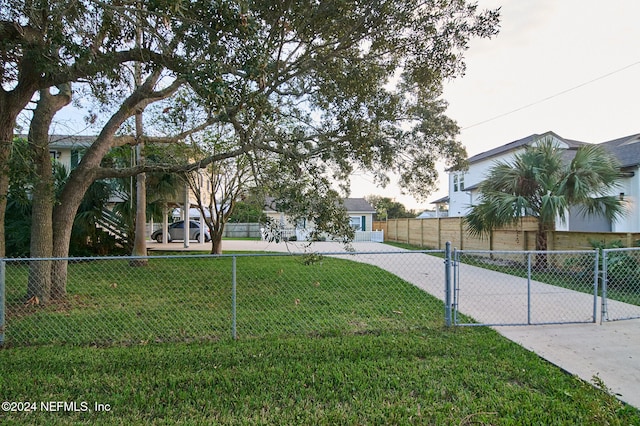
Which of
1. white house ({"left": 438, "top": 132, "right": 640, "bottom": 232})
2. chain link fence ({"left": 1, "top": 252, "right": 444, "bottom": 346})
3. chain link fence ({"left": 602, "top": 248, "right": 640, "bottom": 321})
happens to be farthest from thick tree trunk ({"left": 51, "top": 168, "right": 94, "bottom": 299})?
chain link fence ({"left": 602, "top": 248, "right": 640, "bottom": 321})

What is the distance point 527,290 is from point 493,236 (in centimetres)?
697

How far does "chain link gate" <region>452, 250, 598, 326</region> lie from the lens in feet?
Result: 16.9

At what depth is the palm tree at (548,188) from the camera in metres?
9.05

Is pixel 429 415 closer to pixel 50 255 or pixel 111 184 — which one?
pixel 50 255

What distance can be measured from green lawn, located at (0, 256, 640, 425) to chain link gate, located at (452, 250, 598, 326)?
2.30 feet

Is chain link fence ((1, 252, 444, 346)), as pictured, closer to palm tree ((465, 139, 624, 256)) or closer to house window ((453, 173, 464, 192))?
palm tree ((465, 139, 624, 256))

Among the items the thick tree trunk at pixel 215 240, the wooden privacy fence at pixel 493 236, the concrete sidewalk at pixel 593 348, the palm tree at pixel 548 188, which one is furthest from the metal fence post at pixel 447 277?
the thick tree trunk at pixel 215 240

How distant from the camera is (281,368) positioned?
3551mm

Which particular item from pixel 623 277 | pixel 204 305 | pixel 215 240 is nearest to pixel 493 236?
pixel 623 277

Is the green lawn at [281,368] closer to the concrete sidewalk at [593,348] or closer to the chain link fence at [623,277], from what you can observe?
the concrete sidewalk at [593,348]

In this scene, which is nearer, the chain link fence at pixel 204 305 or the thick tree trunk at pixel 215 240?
the chain link fence at pixel 204 305

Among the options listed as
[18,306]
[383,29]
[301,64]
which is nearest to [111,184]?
[18,306]

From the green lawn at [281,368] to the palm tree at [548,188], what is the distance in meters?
4.66

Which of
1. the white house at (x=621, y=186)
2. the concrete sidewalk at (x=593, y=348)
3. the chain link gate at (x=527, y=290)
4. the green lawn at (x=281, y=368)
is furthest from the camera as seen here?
the white house at (x=621, y=186)
